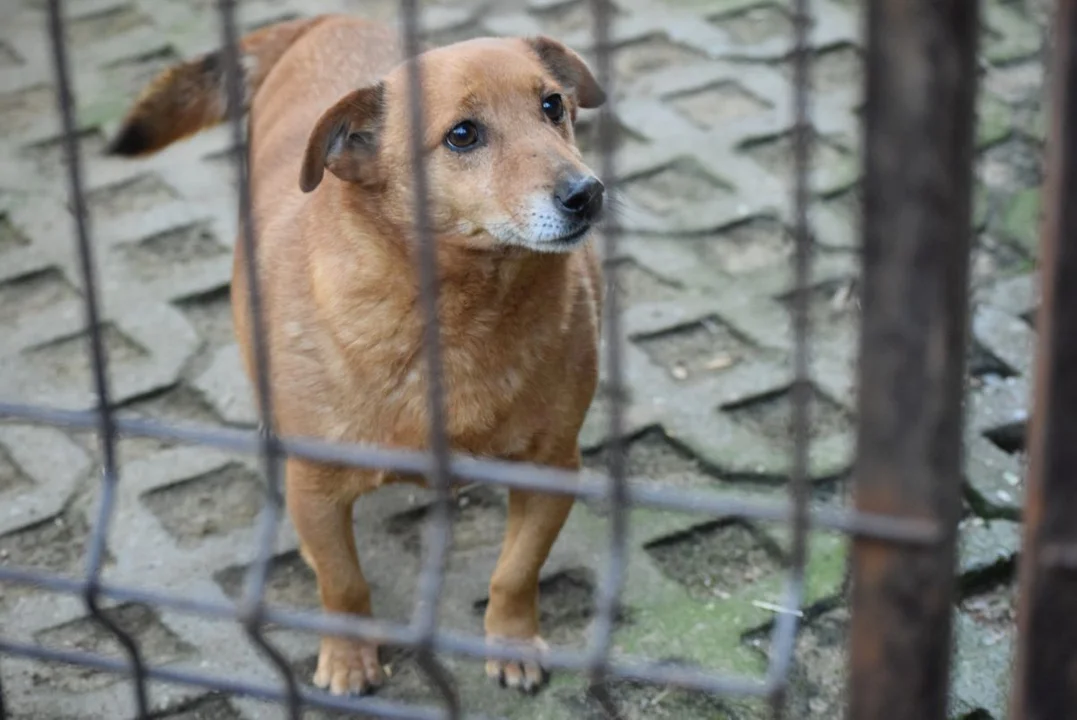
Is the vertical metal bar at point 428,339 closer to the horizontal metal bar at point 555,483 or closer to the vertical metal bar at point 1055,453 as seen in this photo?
the horizontal metal bar at point 555,483

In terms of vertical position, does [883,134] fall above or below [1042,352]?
above

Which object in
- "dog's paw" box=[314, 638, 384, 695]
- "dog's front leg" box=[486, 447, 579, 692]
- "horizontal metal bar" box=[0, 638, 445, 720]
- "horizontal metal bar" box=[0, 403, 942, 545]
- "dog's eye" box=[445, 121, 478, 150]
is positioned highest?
"horizontal metal bar" box=[0, 403, 942, 545]

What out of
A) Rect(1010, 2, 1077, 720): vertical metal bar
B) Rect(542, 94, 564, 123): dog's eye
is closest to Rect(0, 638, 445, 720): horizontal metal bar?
Rect(1010, 2, 1077, 720): vertical metal bar

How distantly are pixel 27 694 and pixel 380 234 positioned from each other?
3.89 ft

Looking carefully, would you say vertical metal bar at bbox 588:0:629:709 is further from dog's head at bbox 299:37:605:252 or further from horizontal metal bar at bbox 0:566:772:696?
dog's head at bbox 299:37:605:252

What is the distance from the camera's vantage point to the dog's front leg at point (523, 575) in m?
3.30

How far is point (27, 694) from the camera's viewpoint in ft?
10.9

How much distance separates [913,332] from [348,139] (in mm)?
1833

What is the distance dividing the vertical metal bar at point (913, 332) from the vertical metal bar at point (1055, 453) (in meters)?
0.08

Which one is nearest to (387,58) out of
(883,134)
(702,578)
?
(702,578)

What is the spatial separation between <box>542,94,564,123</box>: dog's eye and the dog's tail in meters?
1.05

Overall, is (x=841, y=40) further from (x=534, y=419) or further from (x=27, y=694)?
(x=27, y=694)

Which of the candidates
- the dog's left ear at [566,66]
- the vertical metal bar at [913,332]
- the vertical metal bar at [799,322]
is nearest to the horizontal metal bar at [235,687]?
the vertical metal bar at [799,322]

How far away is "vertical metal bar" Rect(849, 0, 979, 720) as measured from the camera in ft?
5.09
